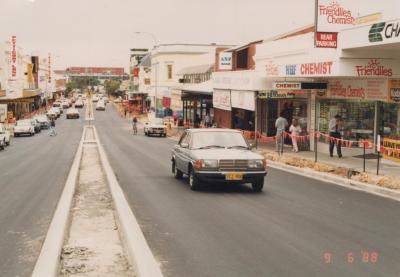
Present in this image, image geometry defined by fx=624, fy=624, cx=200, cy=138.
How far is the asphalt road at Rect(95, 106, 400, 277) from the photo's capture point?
8.17 m

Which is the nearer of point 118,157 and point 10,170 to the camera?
point 10,170

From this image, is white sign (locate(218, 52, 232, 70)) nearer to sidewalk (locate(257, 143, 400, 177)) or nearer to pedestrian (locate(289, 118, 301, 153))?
pedestrian (locate(289, 118, 301, 153))

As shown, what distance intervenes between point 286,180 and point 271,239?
9080 mm

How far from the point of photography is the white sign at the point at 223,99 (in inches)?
1591

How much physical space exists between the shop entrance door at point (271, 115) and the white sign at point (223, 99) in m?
3.69

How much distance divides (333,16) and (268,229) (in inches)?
513

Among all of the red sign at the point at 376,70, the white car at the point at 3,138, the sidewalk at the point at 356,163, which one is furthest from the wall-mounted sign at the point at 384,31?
the white car at the point at 3,138

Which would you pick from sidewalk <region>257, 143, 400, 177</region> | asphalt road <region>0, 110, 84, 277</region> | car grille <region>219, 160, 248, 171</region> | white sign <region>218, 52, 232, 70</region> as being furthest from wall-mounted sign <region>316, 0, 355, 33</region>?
white sign <region>218, 52, 232, 70</region>

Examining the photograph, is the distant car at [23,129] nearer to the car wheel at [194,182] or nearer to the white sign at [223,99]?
the white sign at [223,99]

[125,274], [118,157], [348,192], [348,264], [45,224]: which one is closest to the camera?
[125,274]

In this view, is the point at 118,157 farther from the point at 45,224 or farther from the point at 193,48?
the point at 193,48

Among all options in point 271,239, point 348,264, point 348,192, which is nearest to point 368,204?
point 348,192

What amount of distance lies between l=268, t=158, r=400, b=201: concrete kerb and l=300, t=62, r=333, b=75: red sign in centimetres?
392

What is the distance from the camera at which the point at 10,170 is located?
75.4 ft
